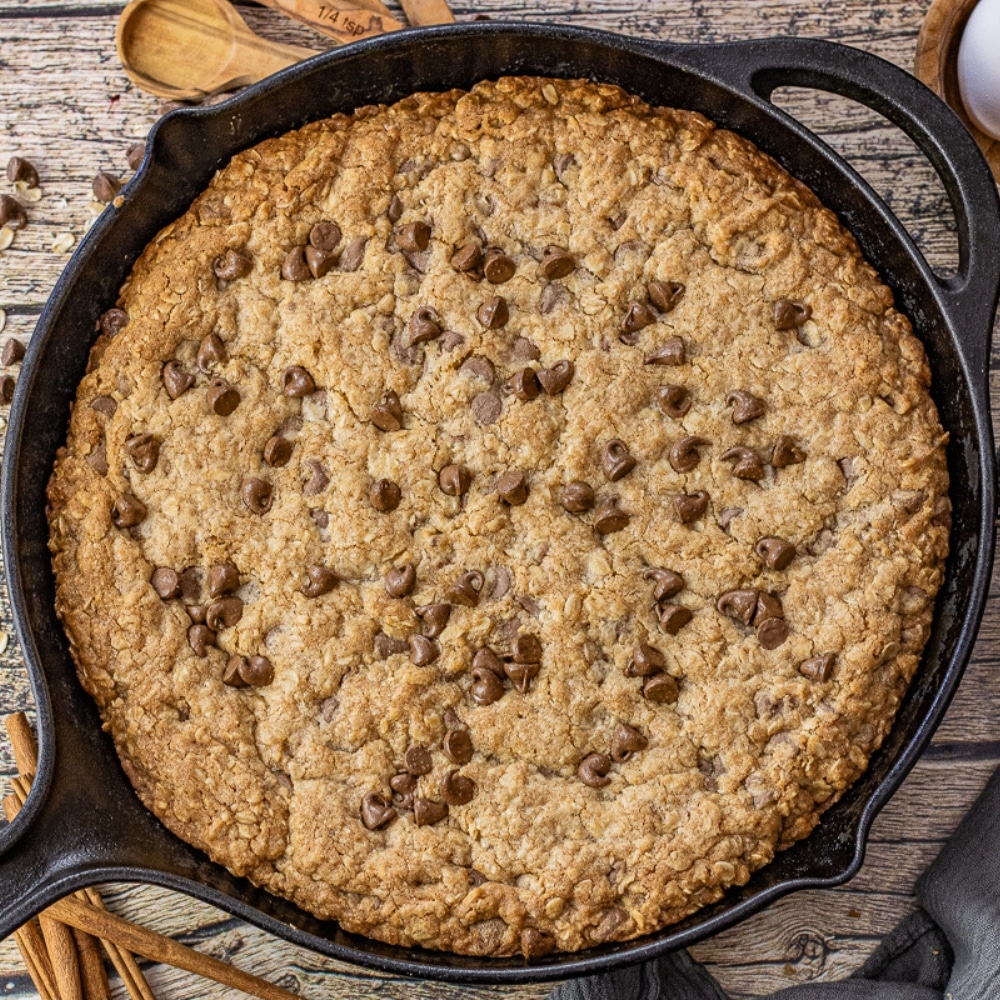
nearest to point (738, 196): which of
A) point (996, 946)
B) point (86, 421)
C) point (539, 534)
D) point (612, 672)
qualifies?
point (539, 534)

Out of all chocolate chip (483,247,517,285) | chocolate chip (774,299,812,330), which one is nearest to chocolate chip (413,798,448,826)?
chocolate chip (483,247,517,285)

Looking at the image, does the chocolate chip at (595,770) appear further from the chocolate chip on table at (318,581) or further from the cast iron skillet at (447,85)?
the chocolate chip on table at (318,581)

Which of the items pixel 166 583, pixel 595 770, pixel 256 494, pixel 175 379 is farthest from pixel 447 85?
pixel 595 770

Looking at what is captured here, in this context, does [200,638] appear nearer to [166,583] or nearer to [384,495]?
[166,583]

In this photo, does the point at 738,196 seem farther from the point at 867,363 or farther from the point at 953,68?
the point at 953,68

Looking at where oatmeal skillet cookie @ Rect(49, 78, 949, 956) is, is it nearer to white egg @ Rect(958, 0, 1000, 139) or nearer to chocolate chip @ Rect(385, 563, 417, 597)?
chocolate chip @ Rect(385, 563, 417, 597)

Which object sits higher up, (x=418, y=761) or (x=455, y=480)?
(x=455, y=480)
